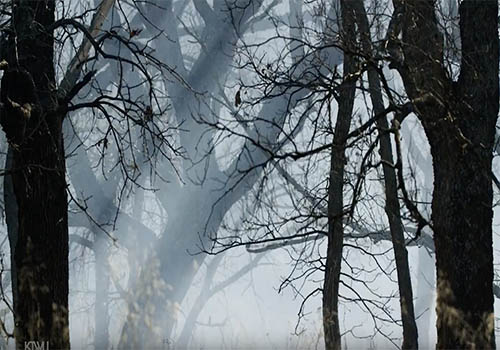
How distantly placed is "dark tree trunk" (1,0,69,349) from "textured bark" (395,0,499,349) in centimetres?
A: 310

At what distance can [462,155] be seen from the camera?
7184 mm

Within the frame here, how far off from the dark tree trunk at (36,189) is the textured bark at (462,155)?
3.10 meters

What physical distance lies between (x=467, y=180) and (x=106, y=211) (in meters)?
10.5

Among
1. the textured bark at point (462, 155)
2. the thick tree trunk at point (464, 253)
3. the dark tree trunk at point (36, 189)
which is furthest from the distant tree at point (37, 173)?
the thick tree trunk at point (464, 253)

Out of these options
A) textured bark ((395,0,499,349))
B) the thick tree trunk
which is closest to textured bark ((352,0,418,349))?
textured bark ((395,0,499,349))

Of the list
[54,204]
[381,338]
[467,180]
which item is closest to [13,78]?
[54,204]

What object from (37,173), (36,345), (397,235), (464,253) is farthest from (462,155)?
(36,345)

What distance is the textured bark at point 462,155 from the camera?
7066 mm

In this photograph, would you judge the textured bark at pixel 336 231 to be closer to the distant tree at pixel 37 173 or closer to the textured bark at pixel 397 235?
the textured bark at pixel 397 235

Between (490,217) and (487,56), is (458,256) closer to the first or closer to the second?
(490,217)

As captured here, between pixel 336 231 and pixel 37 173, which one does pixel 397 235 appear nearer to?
pixel 336 231

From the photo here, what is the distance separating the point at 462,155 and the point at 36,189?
3.59m

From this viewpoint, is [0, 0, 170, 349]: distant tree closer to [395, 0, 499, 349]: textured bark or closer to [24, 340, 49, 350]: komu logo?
[24, 340, 49, 350]: komu logo

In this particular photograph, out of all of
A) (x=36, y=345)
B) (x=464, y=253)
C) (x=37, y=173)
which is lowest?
(x=36, y=345)
